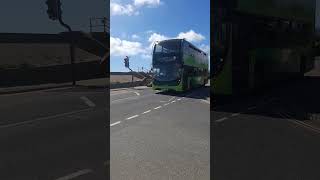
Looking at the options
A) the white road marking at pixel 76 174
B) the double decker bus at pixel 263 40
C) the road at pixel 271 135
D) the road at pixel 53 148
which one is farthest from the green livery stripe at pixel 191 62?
the white road marking at pixel 76 174

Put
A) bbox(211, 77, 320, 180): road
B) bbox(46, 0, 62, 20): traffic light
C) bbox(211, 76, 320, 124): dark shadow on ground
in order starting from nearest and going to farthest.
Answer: bbox(211, 77, 320, 180): road, bbox(46, 0, 62, 20): traffic light, bbox(211, 76, 320, 124): dark shadow on ground

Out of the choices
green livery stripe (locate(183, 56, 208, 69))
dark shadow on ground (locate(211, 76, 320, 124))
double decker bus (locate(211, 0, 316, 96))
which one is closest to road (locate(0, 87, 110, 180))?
double decker bus (locate(211, 0, 316, 96))

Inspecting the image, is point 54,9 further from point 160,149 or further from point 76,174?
point 76,174

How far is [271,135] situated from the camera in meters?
9.96

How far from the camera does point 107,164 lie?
22.1 ft

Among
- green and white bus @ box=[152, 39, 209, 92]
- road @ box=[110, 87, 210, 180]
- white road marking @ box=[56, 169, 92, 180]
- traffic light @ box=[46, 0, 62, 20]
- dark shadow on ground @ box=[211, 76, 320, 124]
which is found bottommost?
road @ box=[110, 87, 210, 180]

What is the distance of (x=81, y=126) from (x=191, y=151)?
473cm

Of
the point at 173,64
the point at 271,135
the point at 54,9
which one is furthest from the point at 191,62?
the point at 271,135

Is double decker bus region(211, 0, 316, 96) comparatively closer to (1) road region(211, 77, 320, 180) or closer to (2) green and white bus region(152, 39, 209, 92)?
(1) road region(211, 77, 320, 180)

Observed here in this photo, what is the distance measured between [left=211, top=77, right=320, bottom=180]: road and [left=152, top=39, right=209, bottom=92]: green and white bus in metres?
9.06

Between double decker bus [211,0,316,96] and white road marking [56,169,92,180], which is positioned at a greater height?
double decker bus [211,0,316,96]

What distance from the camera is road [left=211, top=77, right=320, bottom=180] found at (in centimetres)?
627

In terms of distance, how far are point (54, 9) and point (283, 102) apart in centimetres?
1144

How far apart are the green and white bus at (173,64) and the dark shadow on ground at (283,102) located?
7872mm
